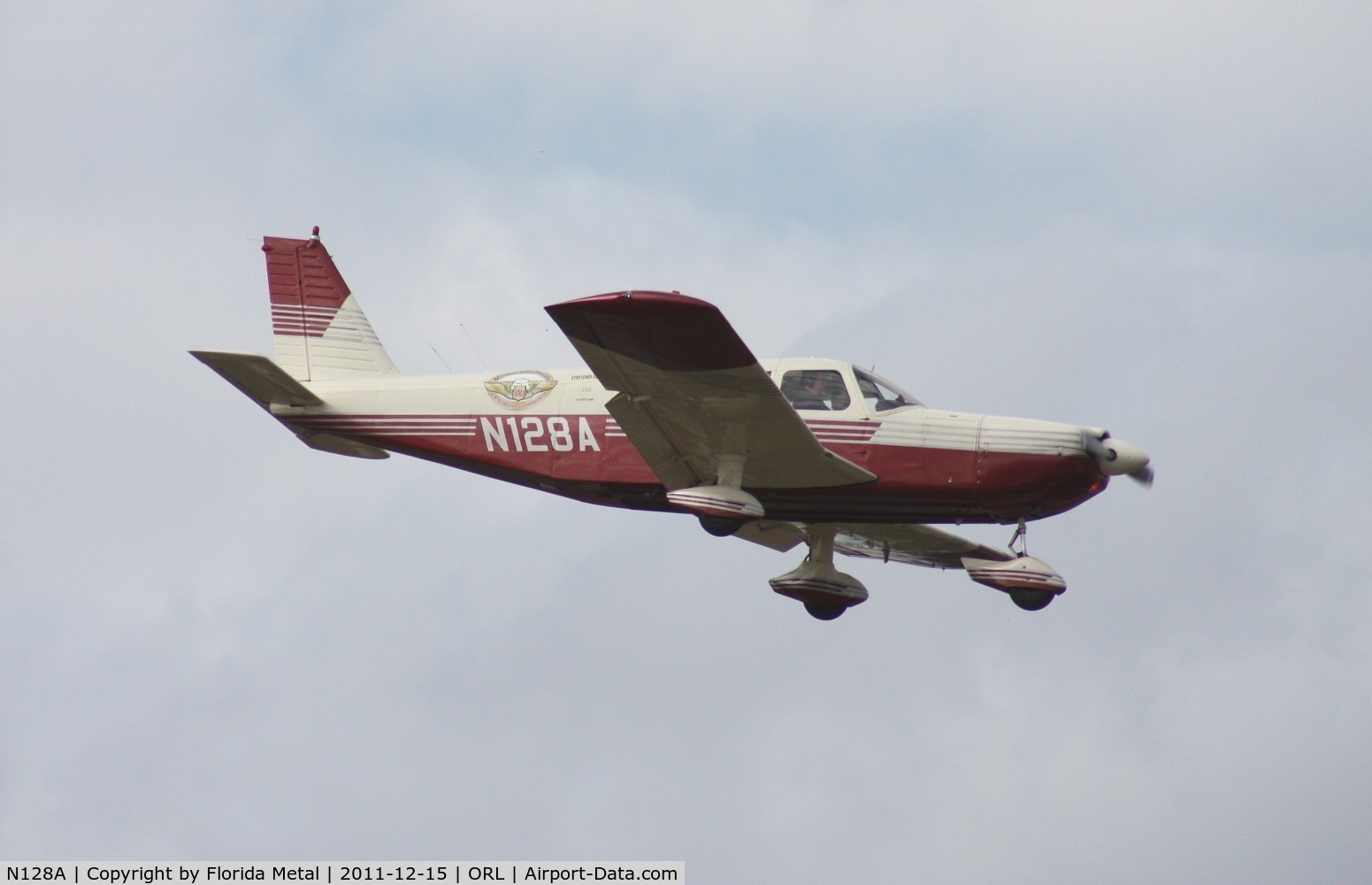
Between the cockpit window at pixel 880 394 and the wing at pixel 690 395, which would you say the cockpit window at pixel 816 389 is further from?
the wing at pixel 690 395

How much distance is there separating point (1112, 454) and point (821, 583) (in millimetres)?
4394

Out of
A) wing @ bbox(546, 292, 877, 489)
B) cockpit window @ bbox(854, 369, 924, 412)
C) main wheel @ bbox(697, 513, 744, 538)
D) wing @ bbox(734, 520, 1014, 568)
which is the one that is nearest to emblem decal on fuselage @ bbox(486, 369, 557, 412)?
wing @ bbox(546, 292, 877, 489)

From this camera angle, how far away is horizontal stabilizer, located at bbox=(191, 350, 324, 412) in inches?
818

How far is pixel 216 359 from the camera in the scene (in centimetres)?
2077

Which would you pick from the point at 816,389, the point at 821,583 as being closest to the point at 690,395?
the point at 816,389

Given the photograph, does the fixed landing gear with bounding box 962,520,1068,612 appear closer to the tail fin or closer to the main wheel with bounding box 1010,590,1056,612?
the main wheel with bounding box 1010,590,1056,612

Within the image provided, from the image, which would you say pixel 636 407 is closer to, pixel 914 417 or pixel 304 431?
pixel 914 417

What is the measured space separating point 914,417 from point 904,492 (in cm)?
84

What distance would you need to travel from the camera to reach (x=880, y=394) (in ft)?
65.0

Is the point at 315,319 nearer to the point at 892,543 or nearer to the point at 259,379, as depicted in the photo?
the point at 259,379

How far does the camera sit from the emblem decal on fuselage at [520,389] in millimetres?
20844

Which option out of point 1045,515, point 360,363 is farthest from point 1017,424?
point 360,363

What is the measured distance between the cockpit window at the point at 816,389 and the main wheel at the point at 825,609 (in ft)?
11.3

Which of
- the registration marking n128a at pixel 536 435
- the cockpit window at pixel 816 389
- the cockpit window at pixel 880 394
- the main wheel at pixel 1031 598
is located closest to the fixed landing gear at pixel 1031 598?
the main wheel at pixel 1031 598
